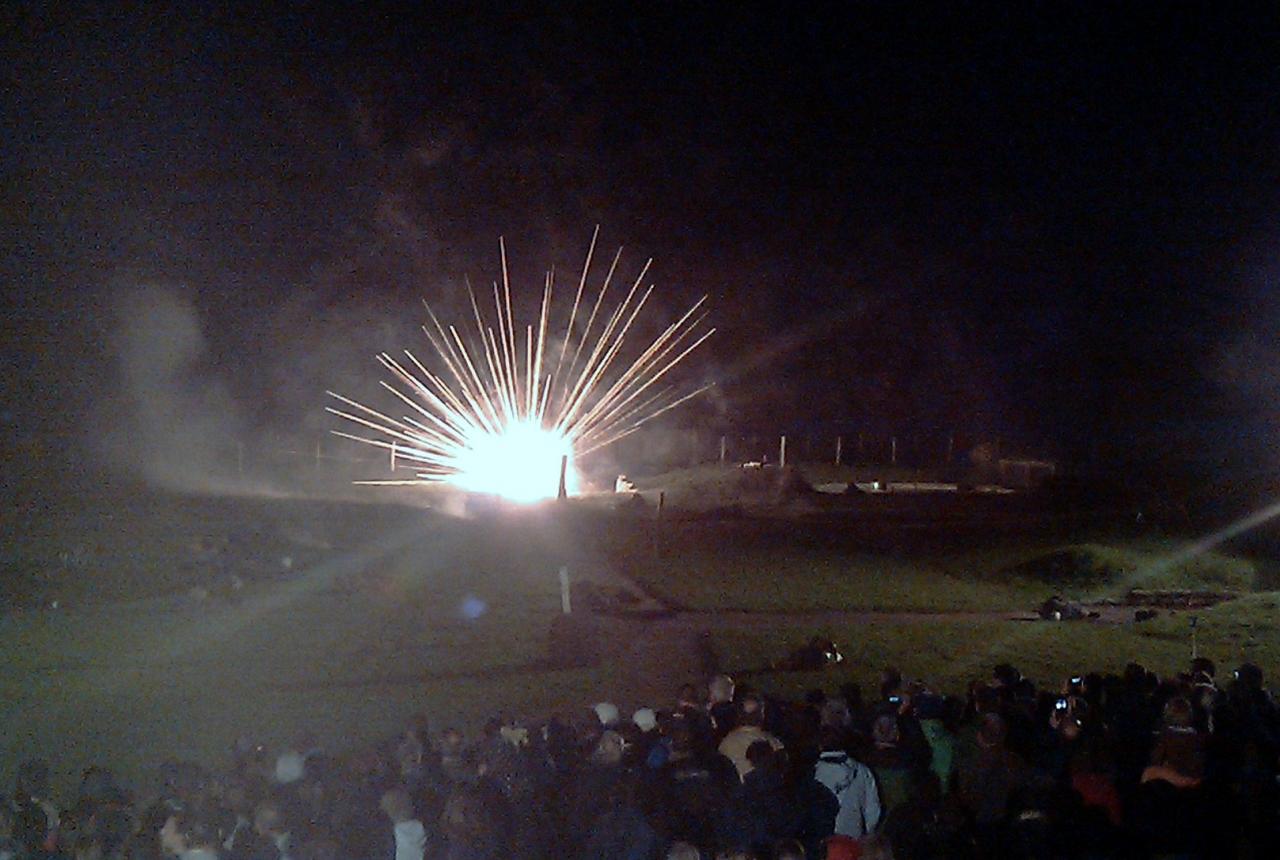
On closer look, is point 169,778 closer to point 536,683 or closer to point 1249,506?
point 536,683

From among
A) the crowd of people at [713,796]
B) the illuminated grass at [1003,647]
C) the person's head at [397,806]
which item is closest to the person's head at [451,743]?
the crowd of people at [713,796]

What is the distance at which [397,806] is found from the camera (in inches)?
195

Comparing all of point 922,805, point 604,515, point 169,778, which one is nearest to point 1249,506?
point 604,515

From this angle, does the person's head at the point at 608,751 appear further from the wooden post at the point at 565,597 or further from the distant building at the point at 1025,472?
the distant building at the point at 1025,472

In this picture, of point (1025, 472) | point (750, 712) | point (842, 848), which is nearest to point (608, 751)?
point (750, 712)

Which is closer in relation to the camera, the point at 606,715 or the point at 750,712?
the point at 750,712

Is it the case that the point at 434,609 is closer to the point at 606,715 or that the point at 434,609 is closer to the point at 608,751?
the point at 606,715

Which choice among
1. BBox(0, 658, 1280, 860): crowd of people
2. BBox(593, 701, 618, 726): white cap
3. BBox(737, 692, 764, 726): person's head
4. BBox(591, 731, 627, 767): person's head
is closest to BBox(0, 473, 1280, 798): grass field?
BBox(593, 701, 618, 726): white cap

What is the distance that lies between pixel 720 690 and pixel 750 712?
0.61 meters

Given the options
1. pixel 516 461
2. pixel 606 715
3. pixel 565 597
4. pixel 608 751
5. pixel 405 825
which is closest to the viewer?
pixel 405 825

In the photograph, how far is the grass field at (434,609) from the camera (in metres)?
10.1

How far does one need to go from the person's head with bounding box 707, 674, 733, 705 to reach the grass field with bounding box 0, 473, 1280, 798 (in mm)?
3185

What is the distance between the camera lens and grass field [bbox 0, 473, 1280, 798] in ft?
33.1

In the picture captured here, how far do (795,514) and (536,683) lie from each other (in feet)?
40.5
